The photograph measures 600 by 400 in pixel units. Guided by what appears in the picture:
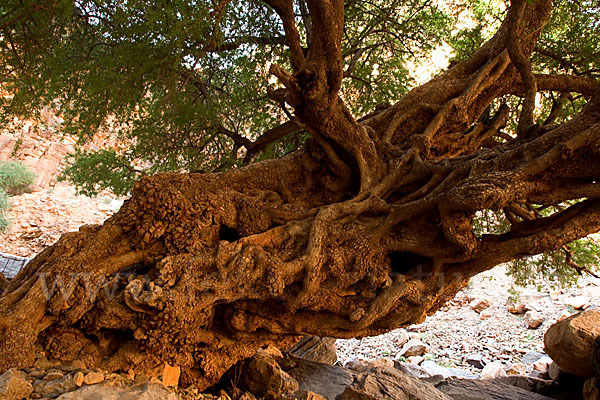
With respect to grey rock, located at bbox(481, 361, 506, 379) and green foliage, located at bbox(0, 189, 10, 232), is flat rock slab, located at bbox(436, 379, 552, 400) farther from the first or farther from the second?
green foliage, located at bbox(0, 189, 10, 232)

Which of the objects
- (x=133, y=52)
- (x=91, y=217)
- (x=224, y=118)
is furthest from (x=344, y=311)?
(x=91, y=217)

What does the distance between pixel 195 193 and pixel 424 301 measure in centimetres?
254

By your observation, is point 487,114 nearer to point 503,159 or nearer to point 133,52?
point 503,159

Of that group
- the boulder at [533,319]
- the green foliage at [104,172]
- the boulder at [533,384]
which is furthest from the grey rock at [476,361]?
the green foliage at [104,172]

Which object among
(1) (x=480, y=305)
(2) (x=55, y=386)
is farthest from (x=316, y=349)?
(1) (x=480, y=305)

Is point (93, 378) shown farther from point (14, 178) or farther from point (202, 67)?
point (14, 178)

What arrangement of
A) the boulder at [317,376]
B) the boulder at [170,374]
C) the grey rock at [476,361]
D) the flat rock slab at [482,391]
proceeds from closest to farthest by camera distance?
the boulder at [170,374], the boulder at [317,376], the flat rock slab at [482,391], the grey rock at [476,361]

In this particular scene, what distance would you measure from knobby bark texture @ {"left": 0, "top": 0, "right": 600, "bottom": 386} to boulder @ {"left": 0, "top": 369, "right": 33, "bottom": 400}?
35 cm

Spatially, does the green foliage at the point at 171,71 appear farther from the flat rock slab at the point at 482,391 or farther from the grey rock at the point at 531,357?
the grey rock at the point at 531,357

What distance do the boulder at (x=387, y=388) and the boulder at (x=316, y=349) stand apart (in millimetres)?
2393

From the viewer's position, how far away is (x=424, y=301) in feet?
13.0

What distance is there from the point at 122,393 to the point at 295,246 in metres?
1.85

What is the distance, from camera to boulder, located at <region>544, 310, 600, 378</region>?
601 centimetres

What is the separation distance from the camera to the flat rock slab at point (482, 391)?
19.0 feet
